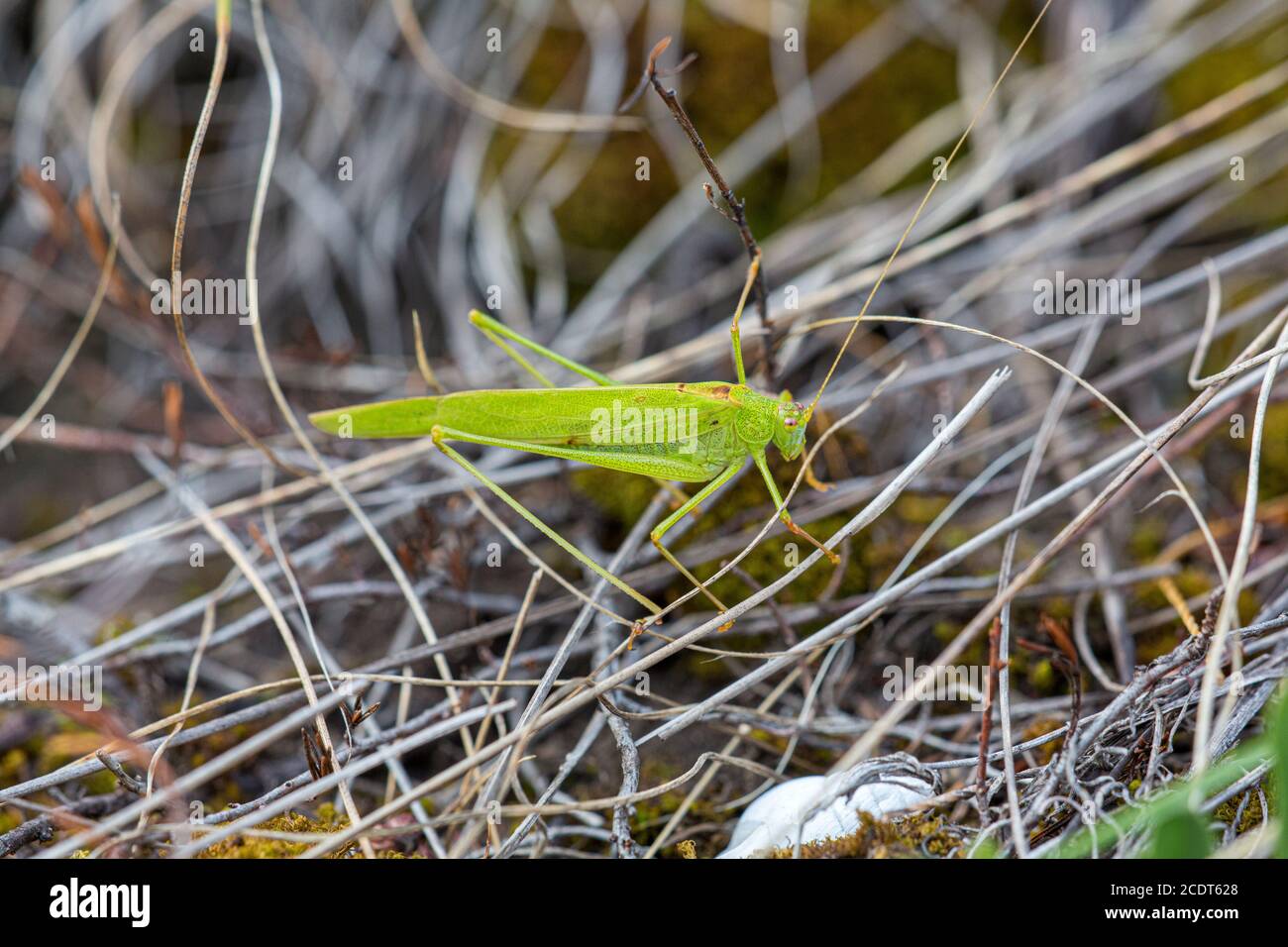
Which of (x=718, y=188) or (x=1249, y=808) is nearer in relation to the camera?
(x=1249, y=808)

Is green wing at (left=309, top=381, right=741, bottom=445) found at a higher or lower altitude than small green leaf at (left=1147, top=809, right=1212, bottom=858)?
higher

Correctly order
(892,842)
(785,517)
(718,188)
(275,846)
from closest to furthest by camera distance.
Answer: (892,842) → (275,846) → (785,517) → (718,188)

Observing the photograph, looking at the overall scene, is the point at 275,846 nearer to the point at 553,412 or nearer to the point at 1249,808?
the point at 553,412

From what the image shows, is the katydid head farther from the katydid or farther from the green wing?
the green wing

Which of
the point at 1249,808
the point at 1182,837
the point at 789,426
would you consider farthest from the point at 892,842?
the point at 789,426

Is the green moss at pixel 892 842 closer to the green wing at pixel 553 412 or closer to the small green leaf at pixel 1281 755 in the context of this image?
the small green leaf at pixel 1281 755

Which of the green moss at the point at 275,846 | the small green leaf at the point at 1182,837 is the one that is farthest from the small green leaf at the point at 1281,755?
the green moss at the point at 275,846

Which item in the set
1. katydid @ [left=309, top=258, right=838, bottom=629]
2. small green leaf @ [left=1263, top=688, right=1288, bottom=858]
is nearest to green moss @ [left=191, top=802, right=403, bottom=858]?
katydid @ [left=309, top=258, right=838, bottom=629]

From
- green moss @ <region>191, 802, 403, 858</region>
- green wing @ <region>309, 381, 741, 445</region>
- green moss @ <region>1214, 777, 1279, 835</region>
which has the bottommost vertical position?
green moss @ <region>1214, 777, 1279, 835</region>
